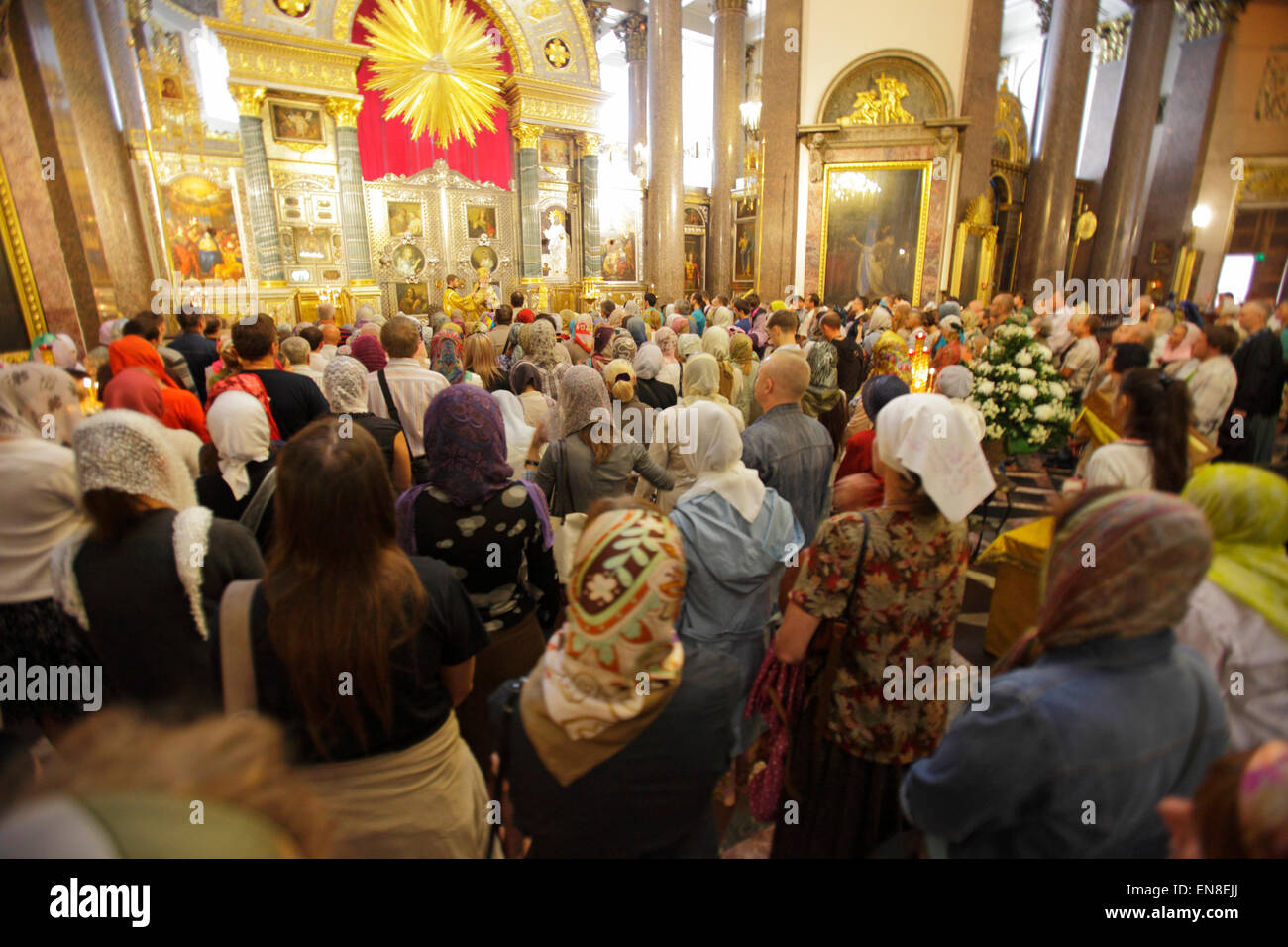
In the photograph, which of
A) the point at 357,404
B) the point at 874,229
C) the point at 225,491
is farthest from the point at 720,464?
the point at 874,229

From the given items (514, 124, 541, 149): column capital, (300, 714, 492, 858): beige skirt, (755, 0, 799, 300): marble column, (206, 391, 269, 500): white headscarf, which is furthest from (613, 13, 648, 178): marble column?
(300, 714, 492, 858): beige skirt

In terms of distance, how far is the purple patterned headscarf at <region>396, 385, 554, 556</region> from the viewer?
6.99 ft

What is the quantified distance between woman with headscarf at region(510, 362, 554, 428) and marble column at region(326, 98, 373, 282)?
11.5m

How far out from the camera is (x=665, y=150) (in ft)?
46.7

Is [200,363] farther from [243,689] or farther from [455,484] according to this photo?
[243,689]

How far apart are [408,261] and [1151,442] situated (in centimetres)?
1565

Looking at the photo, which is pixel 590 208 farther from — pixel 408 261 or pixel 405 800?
pixel 405 800

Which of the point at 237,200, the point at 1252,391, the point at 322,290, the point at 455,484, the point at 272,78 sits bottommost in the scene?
the point at 1252,391

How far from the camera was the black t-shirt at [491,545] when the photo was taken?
85.4 inches

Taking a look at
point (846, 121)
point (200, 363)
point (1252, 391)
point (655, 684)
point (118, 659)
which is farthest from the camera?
point (846, 121)

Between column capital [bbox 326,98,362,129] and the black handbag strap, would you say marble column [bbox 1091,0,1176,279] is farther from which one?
the black handbag strap

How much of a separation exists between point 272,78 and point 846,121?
12.0 metres
